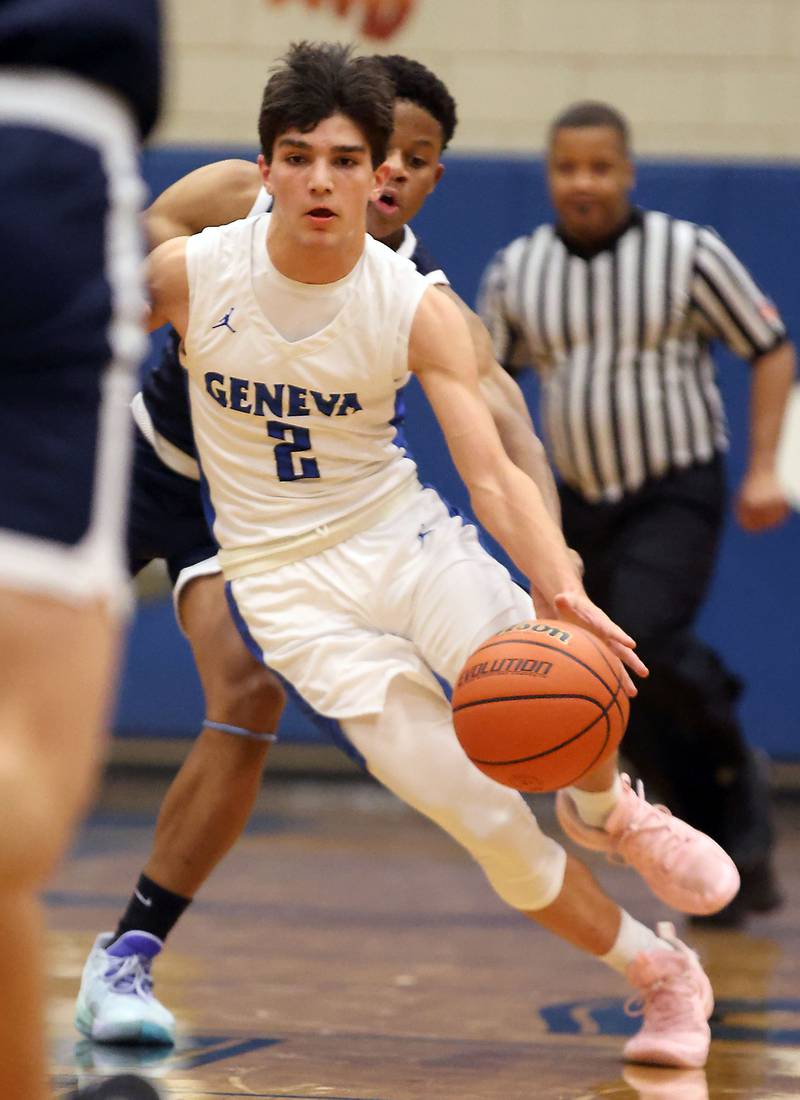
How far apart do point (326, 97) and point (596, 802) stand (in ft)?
4.12

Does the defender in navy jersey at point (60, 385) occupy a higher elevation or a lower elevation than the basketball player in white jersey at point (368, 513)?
higher

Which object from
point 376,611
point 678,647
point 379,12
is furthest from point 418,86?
point 379,12

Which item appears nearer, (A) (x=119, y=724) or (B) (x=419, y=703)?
(B) (x=419, y=703)

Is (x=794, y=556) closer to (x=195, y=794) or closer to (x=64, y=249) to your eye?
(x=195, y=794)

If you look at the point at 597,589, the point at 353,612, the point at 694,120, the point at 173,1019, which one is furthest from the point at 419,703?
the point at 694,120

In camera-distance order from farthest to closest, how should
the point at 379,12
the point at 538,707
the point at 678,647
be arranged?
the point at 379,12 → the point at 678,647 → the point at 538,707

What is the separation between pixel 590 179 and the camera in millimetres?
5090

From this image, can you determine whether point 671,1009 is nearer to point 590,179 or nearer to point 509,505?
point 509,505

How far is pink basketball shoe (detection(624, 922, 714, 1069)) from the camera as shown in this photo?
320cm

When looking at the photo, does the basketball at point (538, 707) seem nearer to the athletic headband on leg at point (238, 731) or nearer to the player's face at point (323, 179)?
the athletic headband on leg at point (238, 731)

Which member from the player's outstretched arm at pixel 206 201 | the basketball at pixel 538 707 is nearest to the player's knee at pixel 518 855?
the basketball at pixel 538 707

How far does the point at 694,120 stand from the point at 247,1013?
4.59 meters

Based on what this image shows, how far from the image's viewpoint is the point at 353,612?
3.19 m

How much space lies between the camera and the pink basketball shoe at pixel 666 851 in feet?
10.3
